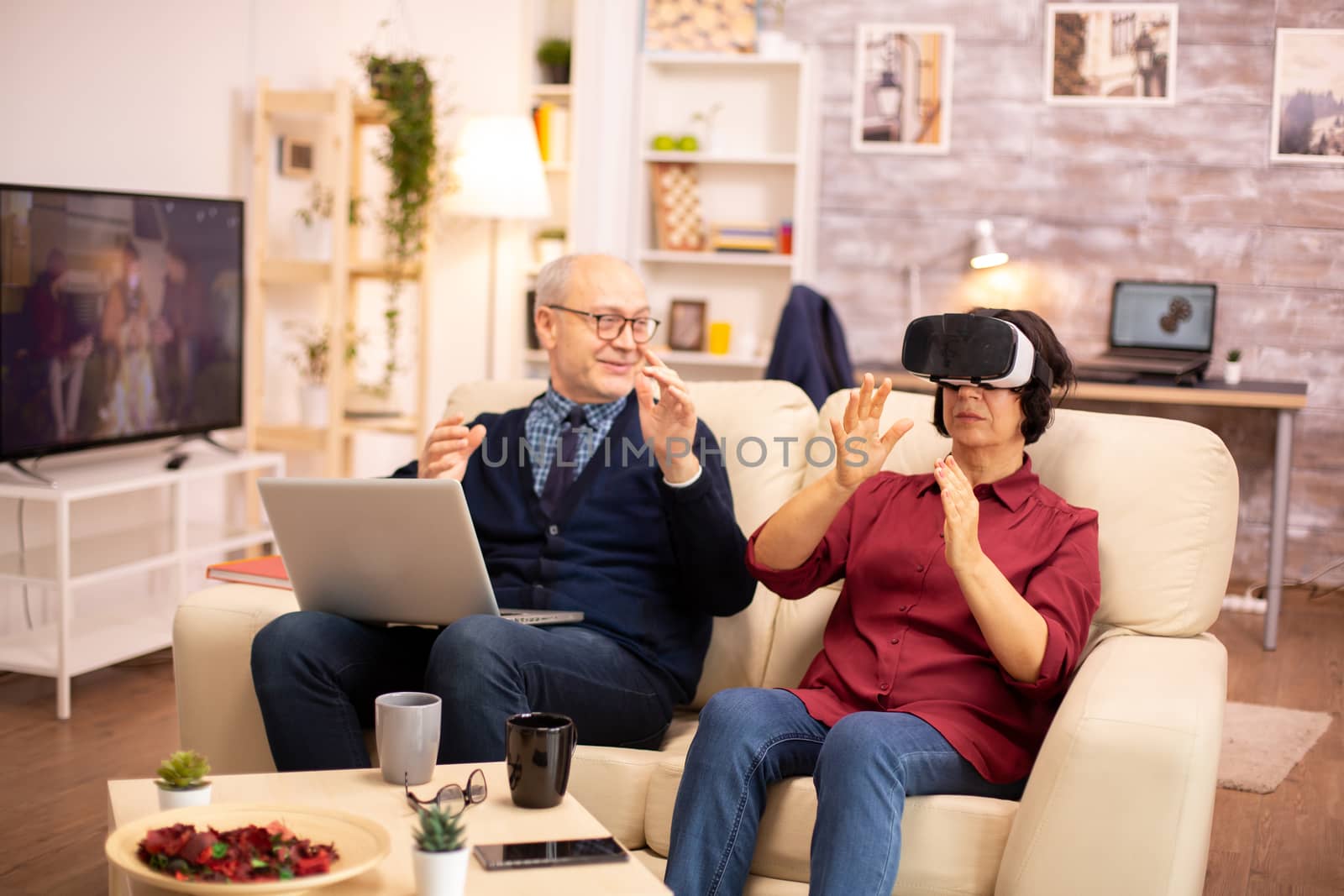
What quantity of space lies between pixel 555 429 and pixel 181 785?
3.46 ft

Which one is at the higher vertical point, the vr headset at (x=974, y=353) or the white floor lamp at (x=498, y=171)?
the white floor lamp at (x=498, y=171)

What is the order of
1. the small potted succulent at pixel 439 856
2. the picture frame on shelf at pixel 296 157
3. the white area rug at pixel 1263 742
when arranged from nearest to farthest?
the small potted succulent at pixel 439 856
the white area rug at pixel 1263 742
the picture frame on shelf at pixel 296 157

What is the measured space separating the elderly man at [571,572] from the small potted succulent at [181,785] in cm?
48

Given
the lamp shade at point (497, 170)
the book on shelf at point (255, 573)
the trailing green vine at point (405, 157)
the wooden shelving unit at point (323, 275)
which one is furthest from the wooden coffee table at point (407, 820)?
the lamp shade at point (497, 170)

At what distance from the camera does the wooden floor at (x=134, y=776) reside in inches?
97.3

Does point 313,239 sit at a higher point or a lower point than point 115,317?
higher

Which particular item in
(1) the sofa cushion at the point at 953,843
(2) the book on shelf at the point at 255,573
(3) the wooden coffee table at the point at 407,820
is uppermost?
(2) the book on shelf at the point at 255,573

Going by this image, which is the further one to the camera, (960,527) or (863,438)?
(863,438)

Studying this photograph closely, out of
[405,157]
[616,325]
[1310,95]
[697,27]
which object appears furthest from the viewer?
[697,27]

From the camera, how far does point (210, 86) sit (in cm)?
423

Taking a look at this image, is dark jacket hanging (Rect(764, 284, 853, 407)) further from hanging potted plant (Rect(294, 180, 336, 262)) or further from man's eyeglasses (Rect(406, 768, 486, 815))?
man's eyeglasses (Rect(406, 768, 486, 815))

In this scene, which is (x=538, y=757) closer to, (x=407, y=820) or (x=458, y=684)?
(x=407, y=820)

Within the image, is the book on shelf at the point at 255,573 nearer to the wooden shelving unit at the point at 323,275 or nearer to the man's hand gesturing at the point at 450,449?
the man's hand gesturing at the point at 450,449

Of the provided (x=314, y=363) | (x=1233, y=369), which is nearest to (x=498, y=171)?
(x=314, y=363)
